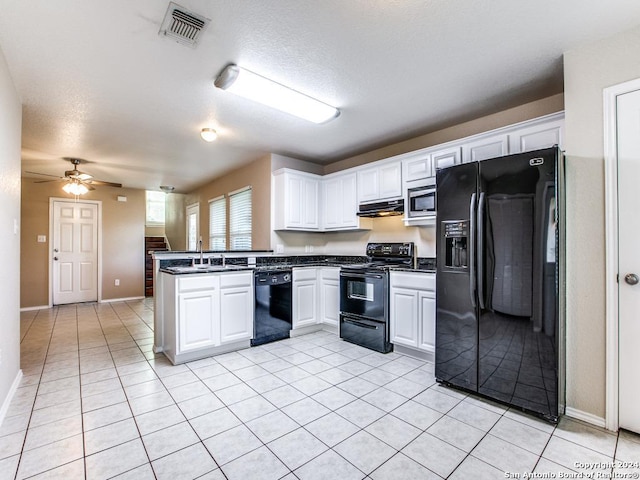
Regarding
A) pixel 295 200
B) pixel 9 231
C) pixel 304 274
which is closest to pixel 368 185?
pixel 295 200

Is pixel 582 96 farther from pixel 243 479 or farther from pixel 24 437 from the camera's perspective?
pixel 24 437

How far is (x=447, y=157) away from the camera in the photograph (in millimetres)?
3213

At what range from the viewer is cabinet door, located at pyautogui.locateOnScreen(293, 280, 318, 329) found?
4100 mm

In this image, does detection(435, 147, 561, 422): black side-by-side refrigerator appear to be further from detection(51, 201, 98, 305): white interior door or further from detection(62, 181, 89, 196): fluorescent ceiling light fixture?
detection(51, 201, 98, 305): white interior door

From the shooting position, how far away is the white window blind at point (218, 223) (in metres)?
6.23

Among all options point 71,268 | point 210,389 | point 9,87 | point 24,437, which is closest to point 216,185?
point 71,268

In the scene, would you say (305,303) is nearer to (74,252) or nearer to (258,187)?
(258,187)

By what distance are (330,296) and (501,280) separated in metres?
2.33

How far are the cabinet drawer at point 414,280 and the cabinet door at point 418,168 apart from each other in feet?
3.55

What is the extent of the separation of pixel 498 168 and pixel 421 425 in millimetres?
1906

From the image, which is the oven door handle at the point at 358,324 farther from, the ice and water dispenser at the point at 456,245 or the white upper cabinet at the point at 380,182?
the white upper cabinet at the point at 380,182

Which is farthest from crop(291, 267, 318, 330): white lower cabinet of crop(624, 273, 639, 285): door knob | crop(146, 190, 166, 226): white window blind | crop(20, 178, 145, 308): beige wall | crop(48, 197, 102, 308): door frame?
crop(146, 190, 166, 226): white window blind

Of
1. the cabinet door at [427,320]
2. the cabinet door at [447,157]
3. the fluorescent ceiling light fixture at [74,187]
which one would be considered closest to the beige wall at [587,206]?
the cabinet door at [447,157]

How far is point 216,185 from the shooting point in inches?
255
